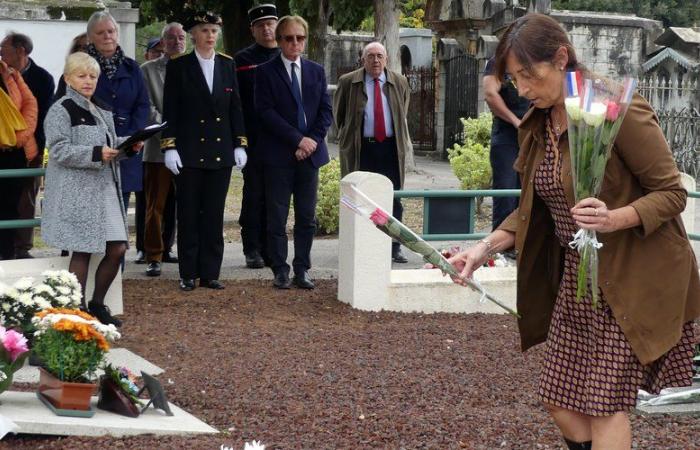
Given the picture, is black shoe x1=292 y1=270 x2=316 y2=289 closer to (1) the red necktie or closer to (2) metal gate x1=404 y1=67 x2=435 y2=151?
(1) the red necktie

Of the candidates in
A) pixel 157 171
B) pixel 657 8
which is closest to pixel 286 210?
pixel 157 171

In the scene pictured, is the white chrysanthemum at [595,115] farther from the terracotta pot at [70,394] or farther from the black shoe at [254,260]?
the black shoe at [254,260]

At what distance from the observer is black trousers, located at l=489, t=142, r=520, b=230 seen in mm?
10547

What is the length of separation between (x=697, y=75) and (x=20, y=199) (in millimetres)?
15715

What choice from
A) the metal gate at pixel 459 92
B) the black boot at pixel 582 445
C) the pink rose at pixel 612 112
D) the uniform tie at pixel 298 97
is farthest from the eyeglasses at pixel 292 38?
the metal gate at pixel 459 92

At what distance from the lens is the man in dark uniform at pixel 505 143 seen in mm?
10359

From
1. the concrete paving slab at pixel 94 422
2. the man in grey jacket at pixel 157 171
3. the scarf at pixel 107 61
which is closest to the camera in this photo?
the concrete paving slab at pixel 94 422

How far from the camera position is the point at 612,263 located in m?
4.06

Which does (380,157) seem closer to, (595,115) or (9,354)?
(9,354)

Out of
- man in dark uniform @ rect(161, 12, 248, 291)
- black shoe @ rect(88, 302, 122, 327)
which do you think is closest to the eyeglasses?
man in dark uniform @ rect(161, 12, 248, 291)

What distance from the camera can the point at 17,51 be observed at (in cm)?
1038

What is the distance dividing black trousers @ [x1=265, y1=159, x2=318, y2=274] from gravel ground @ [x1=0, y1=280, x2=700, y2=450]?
33cm

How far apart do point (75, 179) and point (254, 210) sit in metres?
2.78

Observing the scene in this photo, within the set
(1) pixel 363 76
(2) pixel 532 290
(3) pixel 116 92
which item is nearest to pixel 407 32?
(1) pixel 363 76
